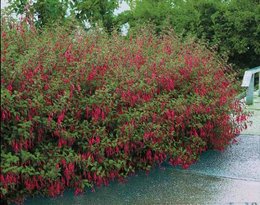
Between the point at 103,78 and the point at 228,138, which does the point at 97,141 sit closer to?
the point at 103,78

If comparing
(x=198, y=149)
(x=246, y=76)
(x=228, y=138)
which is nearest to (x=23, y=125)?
(x=198, y=149)

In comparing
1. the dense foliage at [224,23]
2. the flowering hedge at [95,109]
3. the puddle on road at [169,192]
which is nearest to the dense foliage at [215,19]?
the dense foliage at [224,23]

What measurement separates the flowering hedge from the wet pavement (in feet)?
0.40

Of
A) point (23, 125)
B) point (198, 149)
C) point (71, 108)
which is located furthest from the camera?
point (198, 149)

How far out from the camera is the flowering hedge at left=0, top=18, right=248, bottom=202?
198 inches

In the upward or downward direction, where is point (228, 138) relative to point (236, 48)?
downward

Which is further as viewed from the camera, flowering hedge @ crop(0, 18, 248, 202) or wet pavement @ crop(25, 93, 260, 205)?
wet pavement @ crop(25, 93, 260, 205)

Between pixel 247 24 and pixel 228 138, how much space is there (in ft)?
32.8

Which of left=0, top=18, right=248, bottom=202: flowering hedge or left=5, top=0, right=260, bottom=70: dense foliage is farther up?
left=5, top=0, right=260, bottom=70: dense foliage

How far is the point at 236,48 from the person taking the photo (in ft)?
56.0

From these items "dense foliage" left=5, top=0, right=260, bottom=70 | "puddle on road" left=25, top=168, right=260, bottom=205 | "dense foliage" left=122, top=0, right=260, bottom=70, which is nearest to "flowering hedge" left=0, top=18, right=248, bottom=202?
"puddle on road" left=25, top=168, right=260, bottom=205

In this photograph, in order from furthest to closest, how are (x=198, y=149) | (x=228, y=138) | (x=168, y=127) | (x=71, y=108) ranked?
1. (x=228, y=138)
2. (x=198, y=149)
3. (x=168, y=127)
4. (x=71, y=108)

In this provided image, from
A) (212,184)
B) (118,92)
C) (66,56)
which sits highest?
(66,56)

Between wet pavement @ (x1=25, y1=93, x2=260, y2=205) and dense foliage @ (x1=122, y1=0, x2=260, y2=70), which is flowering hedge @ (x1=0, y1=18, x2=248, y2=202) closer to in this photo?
wet pavement @ (x1=25, y1=93, x2=260, y2=205)
